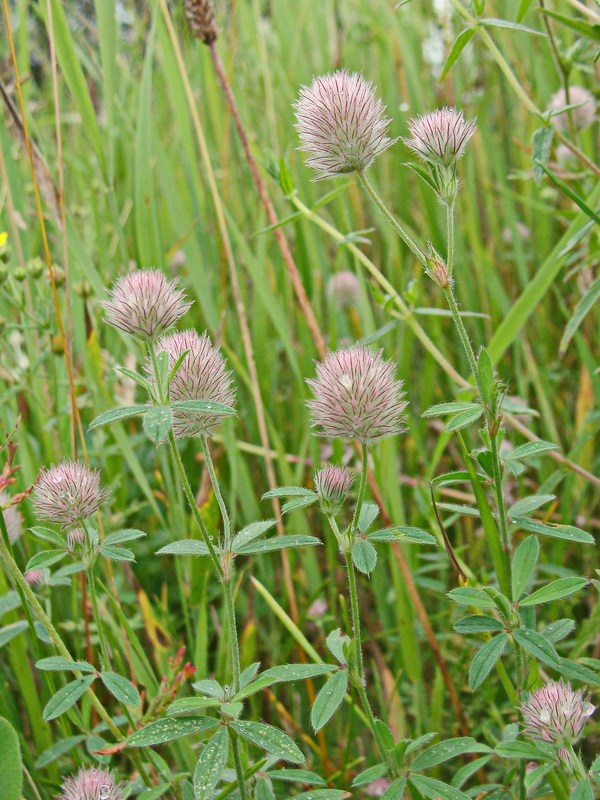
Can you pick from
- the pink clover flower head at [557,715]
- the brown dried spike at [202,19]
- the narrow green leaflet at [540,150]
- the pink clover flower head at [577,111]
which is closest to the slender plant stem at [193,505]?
the pink clover flower head at [557,715]

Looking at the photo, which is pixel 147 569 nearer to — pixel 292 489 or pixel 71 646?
pixel 71 646

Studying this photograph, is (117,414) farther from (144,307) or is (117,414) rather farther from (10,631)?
(10,631)

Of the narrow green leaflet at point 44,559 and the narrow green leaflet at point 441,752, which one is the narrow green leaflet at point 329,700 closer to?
the narrow green leaflet at point 441,752

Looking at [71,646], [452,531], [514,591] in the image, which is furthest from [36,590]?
[452,531]

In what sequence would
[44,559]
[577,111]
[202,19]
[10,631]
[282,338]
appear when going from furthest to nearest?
[577,111] → [282,338] → [202,19] → [10,631] → [44,559]

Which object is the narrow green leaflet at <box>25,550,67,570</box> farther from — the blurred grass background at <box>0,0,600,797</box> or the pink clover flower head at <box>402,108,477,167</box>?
the pink clover flower head at <box>402,108,477,167</box>

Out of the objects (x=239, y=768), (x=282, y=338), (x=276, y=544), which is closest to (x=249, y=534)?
(x=276, y=544)

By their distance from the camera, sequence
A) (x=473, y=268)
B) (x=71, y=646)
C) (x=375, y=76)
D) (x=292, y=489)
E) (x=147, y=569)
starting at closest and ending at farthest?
1. (x=292, y=489)
2. (x=71, y=646)
3. (x=147, y=569)
4. (x=473, y=268)
5. (x=375, y=76)
